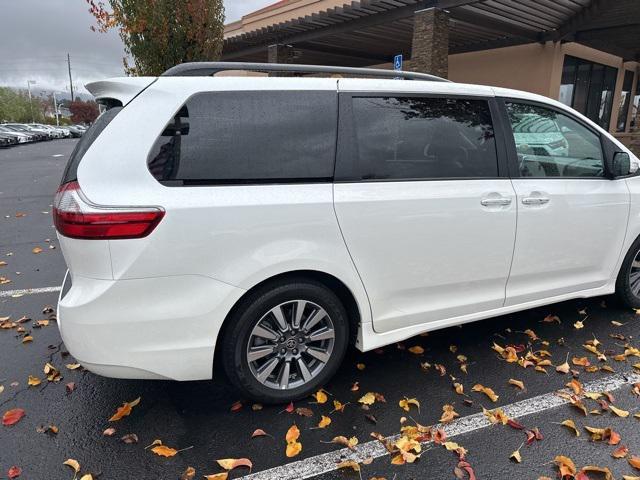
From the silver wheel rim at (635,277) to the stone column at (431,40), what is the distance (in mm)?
8281

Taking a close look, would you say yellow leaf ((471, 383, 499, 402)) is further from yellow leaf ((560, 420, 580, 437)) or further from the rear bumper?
the rear bumper

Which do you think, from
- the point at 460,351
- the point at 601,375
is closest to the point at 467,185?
the point at 460,351

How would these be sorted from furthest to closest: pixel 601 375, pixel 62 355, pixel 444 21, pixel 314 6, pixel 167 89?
Result: pixel 314 6
pixel 444 21
pixel 62 355
pixel 601 375
pixel 167 89

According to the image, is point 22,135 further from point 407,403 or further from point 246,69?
point 407,403

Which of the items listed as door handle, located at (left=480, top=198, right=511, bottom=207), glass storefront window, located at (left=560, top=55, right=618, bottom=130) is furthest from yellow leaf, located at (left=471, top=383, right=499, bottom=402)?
glass storefront window, located at (left=560, top=55, right=618, bottom=130)

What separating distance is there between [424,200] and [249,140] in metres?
1.07

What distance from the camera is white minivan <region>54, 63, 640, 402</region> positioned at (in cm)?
230

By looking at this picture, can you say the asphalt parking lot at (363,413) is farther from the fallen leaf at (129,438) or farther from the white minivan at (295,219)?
the white minivan at (295,219)

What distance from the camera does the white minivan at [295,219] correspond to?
2303 mm

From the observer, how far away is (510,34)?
45.5 feet

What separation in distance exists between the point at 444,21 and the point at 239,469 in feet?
37.0

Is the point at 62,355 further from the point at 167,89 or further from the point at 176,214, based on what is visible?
the point at 167,89

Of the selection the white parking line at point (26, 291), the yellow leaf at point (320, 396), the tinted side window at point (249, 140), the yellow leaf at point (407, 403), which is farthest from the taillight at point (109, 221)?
the white parking line at point (26, 291)

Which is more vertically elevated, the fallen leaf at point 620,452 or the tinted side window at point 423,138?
the tinted side window at point 423,138
